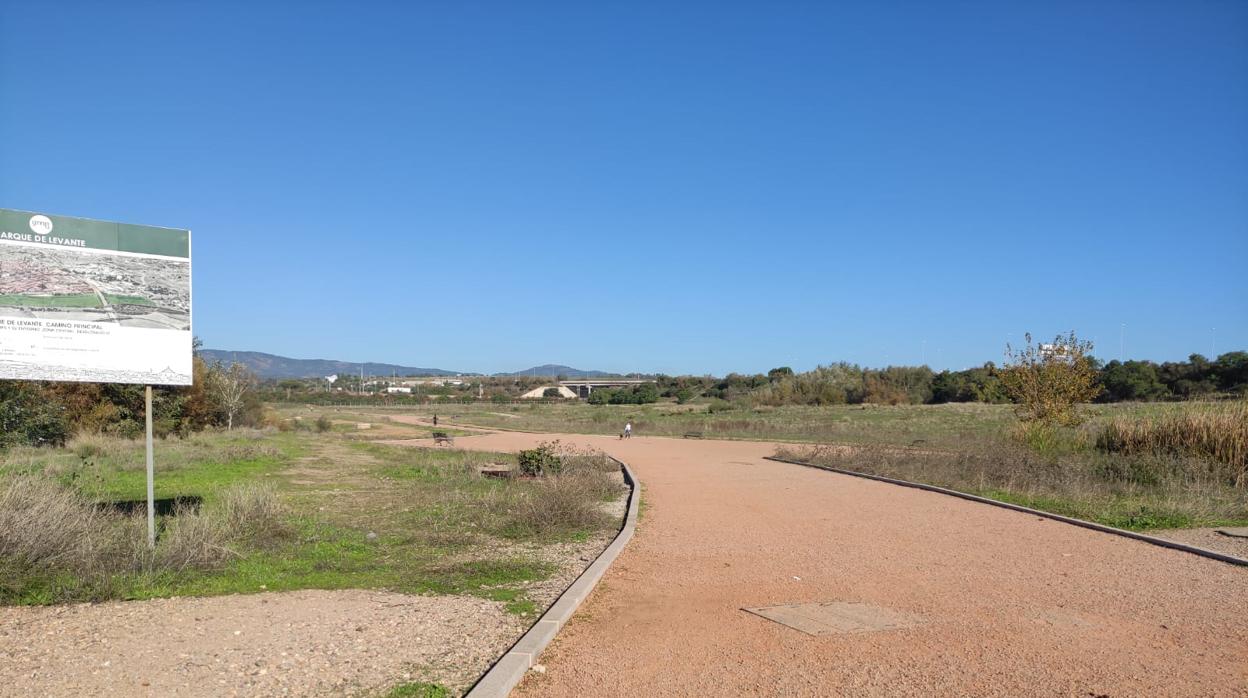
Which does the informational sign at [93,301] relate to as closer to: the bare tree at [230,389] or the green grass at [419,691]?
the green grass at [419,691]

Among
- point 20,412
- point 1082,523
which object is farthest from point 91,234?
point 1082,523

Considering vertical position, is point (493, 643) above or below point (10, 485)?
below

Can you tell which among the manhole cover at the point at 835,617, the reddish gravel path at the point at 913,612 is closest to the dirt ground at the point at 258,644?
the reddish gravel path at the point at 913,612

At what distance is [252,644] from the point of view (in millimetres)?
A: 5785

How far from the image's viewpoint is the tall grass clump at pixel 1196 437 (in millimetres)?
15969

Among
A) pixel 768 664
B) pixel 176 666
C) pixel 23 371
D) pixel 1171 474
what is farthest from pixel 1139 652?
pixel 1171 474

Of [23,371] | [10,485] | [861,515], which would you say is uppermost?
[23,371]

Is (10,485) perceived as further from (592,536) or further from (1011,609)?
(1011,609)

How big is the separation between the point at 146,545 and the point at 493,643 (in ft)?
14.0

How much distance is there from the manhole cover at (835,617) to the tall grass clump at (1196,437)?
11278 mm

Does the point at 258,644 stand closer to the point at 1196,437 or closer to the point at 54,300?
the point at 54,300

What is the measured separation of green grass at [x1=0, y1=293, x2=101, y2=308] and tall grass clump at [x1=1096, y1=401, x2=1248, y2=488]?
56.1ft

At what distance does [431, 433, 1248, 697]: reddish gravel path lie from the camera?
17.2ft

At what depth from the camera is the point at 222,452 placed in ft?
71.4
